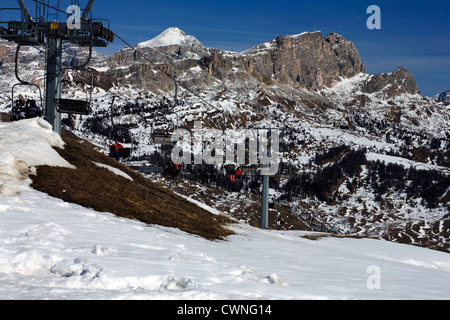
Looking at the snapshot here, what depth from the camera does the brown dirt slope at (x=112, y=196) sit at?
22438 mm

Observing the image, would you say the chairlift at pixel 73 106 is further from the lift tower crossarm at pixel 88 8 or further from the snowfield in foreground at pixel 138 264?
the lift tower crossarm at pixel 88 8

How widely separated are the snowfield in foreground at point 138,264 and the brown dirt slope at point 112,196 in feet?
3.73

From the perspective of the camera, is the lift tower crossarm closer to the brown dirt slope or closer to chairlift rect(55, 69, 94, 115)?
chairlift rect(55, 69, 94, 115)

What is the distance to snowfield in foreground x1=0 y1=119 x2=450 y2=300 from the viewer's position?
1012 centimetres

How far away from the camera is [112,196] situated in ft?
80.5

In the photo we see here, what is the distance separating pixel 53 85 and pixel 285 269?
2052 centimetres

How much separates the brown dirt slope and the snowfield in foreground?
1.14 metres

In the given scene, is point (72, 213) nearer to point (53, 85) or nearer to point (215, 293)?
point (215, 293)

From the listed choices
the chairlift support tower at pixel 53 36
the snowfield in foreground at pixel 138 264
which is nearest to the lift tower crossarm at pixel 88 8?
the chairlift support tower at pixel 53 36

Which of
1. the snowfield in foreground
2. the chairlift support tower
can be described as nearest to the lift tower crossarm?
the chairlift support tower

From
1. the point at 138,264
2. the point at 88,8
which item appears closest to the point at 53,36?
the point at 88,8

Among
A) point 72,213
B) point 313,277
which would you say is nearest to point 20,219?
point 72,213

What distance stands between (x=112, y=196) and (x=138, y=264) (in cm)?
1272
